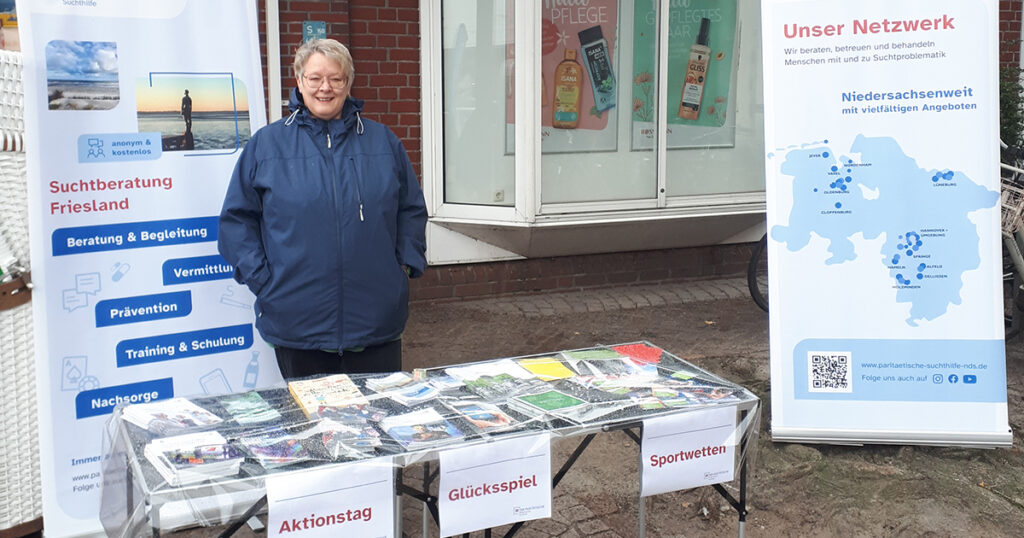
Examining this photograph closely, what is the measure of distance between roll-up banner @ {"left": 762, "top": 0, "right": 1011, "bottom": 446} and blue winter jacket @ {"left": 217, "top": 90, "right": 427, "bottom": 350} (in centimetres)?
192

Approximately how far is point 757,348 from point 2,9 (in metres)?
4.79

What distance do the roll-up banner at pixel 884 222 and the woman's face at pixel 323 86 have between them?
2022mm

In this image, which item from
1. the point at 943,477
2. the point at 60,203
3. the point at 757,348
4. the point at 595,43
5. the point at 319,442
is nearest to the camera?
the point at 319,442

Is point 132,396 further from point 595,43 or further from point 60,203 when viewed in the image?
point 595,43

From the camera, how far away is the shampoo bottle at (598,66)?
23.4 ft

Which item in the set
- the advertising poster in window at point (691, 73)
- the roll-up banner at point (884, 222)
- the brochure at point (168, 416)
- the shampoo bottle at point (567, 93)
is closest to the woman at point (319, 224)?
the brochure at point (168, 416)

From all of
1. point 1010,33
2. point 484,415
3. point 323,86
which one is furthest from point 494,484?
point 1010,33

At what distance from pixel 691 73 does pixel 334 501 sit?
19.0 ft

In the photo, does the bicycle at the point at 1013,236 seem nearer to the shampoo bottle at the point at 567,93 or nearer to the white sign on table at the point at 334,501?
the shampoo bottle at the point at 567,93

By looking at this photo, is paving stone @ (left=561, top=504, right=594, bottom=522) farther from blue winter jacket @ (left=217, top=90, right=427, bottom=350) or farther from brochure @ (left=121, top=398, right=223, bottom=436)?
brochure @ (left=121, top=398, right=223, bottom=436)

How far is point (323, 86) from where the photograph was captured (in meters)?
3.41

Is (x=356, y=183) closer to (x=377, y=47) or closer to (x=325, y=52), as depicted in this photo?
(x=325, y=52)

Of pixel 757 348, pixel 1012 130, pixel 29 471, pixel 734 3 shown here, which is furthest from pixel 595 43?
pixel 29 471

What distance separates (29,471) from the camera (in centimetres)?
350
